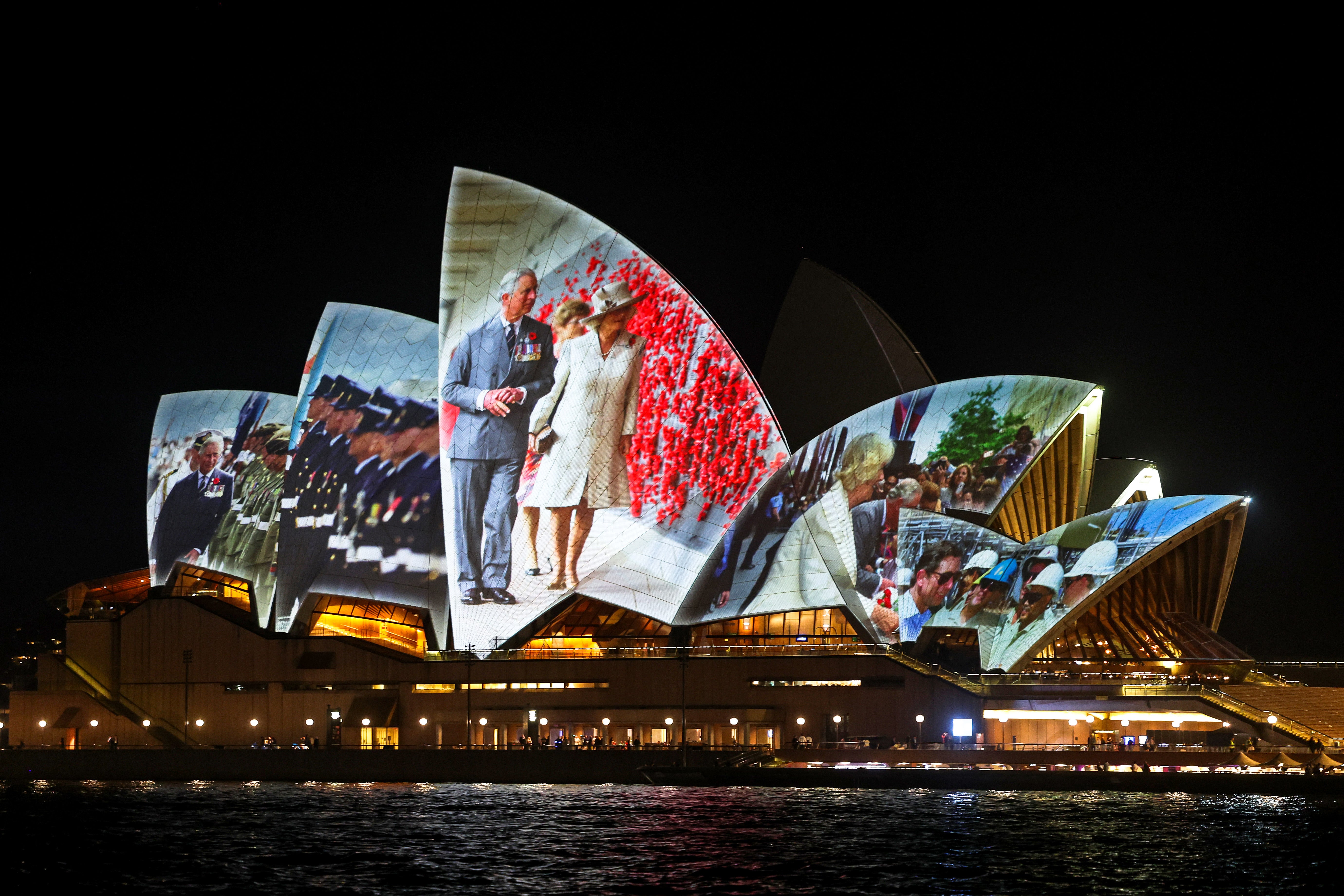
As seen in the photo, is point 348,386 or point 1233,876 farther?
point 348,386

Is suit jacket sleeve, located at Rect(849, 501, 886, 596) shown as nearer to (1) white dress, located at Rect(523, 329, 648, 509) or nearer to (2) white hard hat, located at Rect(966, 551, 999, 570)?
(2) white hard hat, located at Rect(966, 551, 999, 570)

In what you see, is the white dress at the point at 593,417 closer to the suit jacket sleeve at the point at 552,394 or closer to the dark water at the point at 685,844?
the suit jacket sleeve at the point at 552,394

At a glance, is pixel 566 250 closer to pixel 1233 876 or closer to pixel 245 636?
pixel 245 636

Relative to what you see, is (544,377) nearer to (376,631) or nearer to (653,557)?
(653,557)

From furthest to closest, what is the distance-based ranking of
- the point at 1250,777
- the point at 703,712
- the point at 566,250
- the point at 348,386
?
the point at 348,386
the point at 566,250
the point at 703,712
the point at 1250,777

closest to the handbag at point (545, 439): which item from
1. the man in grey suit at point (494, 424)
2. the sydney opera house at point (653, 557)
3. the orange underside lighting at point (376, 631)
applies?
the sydney opera house at point (653, 557)

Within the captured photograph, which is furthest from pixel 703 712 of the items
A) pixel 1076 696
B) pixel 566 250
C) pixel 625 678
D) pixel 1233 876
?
pixel 1233 876

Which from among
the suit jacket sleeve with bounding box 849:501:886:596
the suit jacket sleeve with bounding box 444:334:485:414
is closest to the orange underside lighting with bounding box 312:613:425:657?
the suit jacket sleeve with bounding box 444:334:485:414
